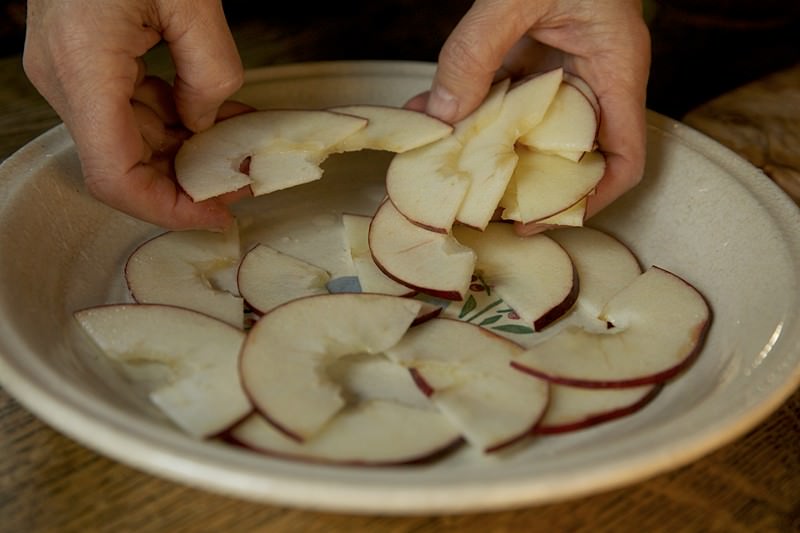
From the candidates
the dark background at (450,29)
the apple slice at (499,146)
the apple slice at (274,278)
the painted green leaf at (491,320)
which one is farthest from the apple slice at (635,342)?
the dark background at (450,29)

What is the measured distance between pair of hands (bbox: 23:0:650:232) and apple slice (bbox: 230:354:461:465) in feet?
1.25

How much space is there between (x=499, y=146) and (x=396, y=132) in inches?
6.1

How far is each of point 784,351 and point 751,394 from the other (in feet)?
0.31

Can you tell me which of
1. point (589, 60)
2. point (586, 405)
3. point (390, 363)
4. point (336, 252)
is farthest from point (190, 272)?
point (589, 60)

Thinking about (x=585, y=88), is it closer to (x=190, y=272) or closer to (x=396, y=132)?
(x=396, y=132)

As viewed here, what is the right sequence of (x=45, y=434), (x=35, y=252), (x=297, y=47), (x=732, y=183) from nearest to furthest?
1. (x=45, y=434)
2. (x=35, y=252)
3. (x=732, y=183)
4. (x=297, y=47)

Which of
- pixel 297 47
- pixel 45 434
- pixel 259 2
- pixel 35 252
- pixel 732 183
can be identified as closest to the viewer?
pixel 45 434

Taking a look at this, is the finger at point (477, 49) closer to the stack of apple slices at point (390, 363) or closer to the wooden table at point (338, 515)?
the stack of apple slices at point (390, 363)

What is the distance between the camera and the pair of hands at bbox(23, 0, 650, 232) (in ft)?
3.32

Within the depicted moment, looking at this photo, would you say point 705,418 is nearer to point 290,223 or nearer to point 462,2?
point 290,223

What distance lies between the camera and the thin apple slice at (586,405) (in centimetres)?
92

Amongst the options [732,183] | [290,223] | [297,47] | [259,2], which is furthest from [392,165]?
[259,2]

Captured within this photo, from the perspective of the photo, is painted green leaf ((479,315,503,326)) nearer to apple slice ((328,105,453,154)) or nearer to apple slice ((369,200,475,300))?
apple slice ((369,200,475,300))

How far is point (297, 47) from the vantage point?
1851 millimetres
